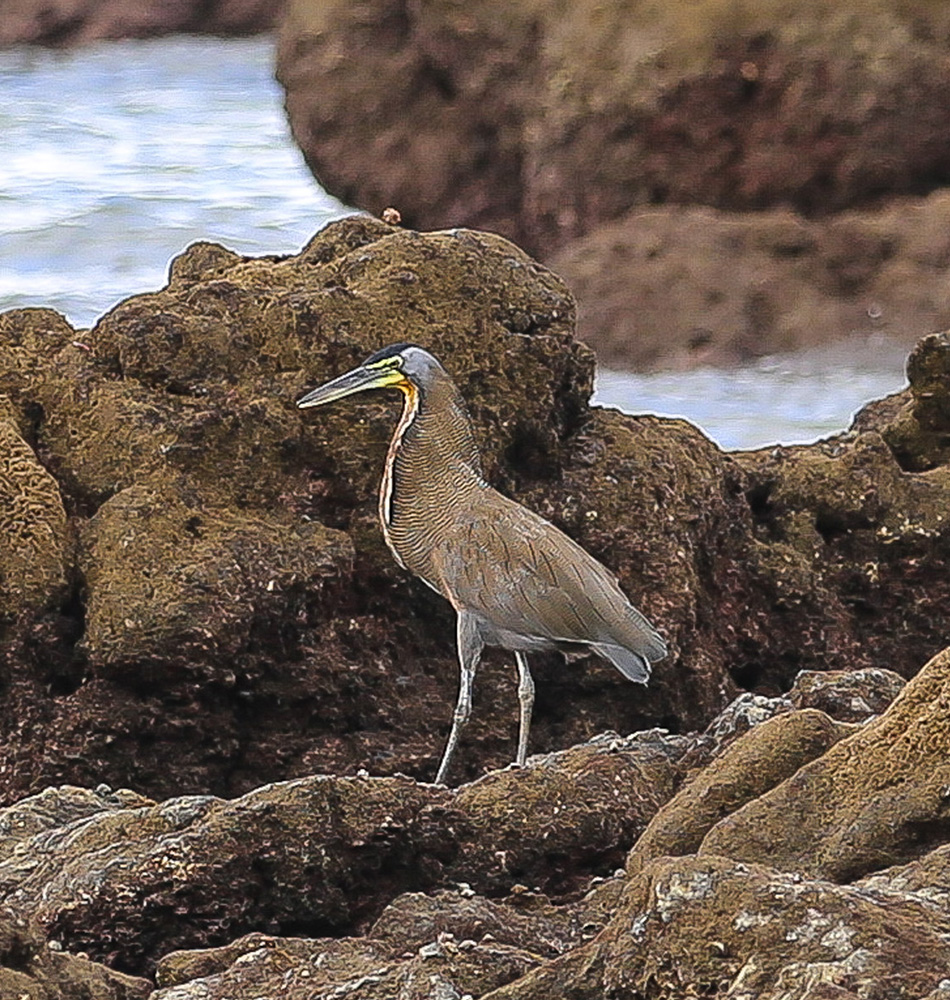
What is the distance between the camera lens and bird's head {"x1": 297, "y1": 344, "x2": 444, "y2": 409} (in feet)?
17.9

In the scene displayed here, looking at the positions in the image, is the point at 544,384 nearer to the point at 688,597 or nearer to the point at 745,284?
the point at 688,597


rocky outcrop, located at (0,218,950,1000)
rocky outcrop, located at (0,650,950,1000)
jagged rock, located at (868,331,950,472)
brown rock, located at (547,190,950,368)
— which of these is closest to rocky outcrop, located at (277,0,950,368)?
brown rock, located at (547,190,950,368)

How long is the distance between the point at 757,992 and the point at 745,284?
40.9ft

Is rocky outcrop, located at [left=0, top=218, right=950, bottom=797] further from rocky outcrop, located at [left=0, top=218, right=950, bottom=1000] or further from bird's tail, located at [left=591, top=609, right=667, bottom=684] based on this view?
bird's tail, located at [left=591, top=609, right=667, bottom=684]

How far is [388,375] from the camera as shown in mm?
5484

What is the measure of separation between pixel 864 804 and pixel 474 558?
2209 millimetres

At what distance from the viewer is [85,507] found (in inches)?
225

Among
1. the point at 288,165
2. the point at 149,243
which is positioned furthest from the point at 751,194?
the point at 288,165

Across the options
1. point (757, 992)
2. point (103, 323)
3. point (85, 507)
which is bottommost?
point (85, 507)

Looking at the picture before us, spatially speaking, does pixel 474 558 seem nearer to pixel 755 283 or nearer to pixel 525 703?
pixel 525 703

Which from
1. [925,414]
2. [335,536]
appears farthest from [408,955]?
[925,414]

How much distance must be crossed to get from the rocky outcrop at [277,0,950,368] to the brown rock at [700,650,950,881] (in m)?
11.0

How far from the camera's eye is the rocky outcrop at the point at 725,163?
14.7m

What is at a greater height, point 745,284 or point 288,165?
point 745,284
